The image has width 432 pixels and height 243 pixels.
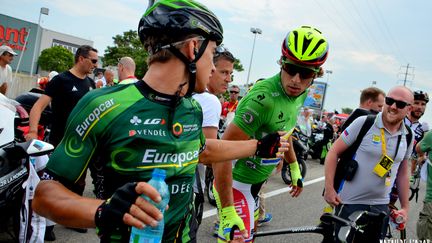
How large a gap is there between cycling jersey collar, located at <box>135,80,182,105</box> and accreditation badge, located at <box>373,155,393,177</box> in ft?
9.05

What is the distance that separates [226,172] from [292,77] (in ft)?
3.13

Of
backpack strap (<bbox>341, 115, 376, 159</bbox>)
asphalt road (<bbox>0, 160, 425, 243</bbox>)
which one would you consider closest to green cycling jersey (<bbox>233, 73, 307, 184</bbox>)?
backpack strap (<bbox>341, 115, 376, 159</bbox>)

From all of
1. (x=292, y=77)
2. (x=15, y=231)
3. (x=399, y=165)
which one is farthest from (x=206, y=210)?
(x=15, y=231)

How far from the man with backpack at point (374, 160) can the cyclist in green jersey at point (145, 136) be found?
7.95 ft

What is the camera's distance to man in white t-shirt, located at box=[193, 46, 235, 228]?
3387mm

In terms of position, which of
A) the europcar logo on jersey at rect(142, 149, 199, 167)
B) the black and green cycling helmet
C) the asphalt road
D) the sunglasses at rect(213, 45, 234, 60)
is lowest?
the asphalt road

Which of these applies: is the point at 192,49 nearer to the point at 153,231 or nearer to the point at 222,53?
the point at 153,231

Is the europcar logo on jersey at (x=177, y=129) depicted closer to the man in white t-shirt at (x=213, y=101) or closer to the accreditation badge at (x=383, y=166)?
the man in white t-shirt at (x=213, y=101)

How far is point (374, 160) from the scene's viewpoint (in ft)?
12.8

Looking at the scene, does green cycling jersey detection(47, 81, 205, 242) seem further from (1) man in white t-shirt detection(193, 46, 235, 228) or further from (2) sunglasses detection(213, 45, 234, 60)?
(2) sunglasses detection(213, 45, 234, 60)

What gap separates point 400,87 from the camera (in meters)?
4.15

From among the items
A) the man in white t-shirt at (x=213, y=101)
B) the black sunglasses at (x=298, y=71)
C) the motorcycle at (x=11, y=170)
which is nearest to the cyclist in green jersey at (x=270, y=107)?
the black sunglasses at (x=298, y=71)

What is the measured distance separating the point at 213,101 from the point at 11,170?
1.73m

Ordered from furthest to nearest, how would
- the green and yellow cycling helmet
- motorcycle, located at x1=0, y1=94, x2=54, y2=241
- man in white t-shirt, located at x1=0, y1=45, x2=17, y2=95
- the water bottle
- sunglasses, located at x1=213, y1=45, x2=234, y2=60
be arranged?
man in white t-shirt, located at x1=0, y1=45, x2=17, y2=95
sunglasses, located at x1=213, y1=45, x2=234, y2=60
the green and yellow cycling helmet
motorcycle, located at x1=0, y1=94, x2=54, y2=241
the water bottle
